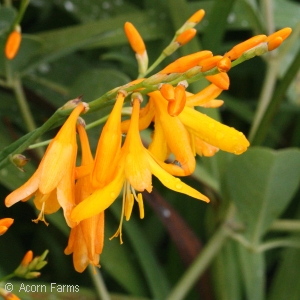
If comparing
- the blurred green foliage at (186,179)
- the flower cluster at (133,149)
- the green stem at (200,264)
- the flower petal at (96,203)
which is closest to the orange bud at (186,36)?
the flower cluster at (133,149)

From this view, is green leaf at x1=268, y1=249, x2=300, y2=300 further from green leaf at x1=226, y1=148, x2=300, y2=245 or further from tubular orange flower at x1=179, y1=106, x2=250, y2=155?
tubular orange flower at x1=179, y1=106, x2=250, y2=155

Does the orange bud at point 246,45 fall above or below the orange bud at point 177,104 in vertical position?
above

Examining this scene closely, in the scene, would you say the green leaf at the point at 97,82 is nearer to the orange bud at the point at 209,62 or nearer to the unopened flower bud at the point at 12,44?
the unopened flower bud at the point at 12,44

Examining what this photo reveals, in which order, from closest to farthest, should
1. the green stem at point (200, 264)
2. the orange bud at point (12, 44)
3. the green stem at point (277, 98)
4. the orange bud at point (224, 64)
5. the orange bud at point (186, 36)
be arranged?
the orange bud at point (224, 64)
the orange bud at point (186, 36)
the orange bud at point (12, 44)
the green stem at point (277, 98)
the green stem at point (200, 264)

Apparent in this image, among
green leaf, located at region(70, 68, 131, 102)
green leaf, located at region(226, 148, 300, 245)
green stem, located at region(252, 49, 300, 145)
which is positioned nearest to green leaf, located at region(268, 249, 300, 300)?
green leaf, located at region(226, 148, 300, 245)

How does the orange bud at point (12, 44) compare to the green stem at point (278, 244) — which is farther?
the green stem at point (278, 244)
